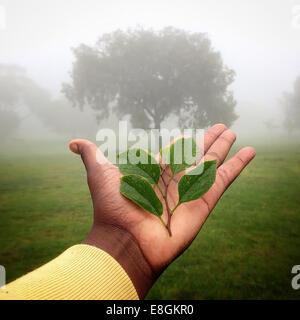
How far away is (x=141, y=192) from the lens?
113cm

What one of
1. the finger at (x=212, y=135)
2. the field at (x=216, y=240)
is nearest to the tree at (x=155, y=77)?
the field at (x=216, y=240)

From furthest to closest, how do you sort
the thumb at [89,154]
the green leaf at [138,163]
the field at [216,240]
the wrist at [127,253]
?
1. the field at [216,240]
2. the thumb at [89,154]
3. the wrist at [127,253]
4. the green leaf at [138,163]

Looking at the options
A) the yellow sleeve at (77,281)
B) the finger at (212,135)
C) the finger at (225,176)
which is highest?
the finger at (212,135)

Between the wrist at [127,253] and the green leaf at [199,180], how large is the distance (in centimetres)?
49

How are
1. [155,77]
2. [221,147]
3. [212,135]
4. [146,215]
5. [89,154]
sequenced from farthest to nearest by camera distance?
[155,77]
[212,135]
[221,147]
[89,154]
[146,215]

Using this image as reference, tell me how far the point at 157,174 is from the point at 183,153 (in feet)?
0.59

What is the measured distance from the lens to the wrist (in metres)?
1.24

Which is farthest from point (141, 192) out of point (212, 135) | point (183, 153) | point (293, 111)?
point (293, 111)

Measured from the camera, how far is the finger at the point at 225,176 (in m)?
1.71

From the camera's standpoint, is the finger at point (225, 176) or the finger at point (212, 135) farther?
the finger at point (212, 135)

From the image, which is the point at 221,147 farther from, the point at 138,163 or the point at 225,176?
the point at 138,163

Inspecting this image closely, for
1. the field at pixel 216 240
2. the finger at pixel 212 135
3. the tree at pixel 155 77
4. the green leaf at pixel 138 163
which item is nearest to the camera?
the green leaf at pixel 138 163

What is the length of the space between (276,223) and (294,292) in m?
2.22

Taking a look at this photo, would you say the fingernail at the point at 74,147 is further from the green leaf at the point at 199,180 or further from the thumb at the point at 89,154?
the green leaf at the point at 199,180
